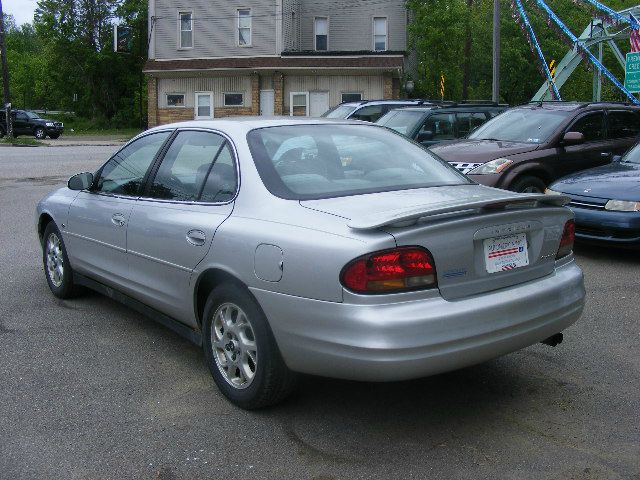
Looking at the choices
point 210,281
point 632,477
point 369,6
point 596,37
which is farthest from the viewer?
point 369,6

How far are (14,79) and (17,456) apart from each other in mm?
82948

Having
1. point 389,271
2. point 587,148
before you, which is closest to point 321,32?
point 587,148

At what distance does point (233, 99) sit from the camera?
3659 cm

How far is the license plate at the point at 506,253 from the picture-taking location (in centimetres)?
375

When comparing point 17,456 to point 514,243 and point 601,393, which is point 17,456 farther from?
point 601,393

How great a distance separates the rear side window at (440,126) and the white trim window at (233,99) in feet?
80.2

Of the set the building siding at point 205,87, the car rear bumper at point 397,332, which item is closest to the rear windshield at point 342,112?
the car rear bumper at point 397,332

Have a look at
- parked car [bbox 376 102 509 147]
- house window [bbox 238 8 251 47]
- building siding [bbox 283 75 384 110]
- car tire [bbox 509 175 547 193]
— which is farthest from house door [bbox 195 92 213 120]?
car tire [bbox 509 175 547 193]

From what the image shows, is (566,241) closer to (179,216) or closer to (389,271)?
(389,271)

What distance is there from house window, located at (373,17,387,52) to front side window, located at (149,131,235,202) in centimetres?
3382

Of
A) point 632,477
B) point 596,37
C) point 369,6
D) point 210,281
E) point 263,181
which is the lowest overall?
point 632,477

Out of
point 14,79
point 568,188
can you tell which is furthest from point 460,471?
point 14,79

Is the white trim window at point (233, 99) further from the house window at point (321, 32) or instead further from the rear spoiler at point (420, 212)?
the rear spoiler at point (420, 212)

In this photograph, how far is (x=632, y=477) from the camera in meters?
3.31
